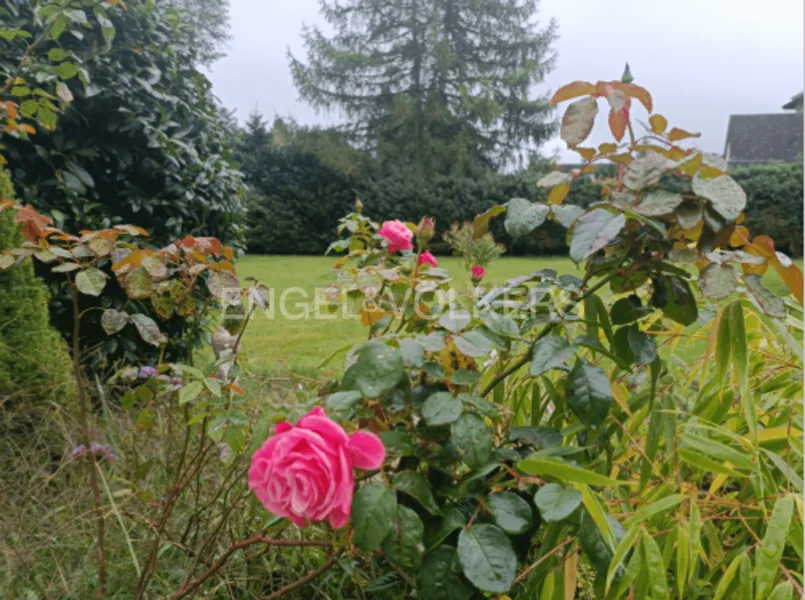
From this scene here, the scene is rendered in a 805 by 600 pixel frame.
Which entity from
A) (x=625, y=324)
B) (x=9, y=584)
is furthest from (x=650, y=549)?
(x=9, y=584)

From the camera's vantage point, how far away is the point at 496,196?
12305mm

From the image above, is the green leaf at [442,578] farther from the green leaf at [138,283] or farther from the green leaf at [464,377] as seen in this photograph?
the green leaf at [138,283]

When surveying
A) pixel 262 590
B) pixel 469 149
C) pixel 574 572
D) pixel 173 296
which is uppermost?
pixel 469 149

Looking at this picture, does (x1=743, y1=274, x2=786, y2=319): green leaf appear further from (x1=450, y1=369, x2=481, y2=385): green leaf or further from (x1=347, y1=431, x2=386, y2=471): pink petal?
(x1=347, y1=431, x2=386, y2=471): pink petal

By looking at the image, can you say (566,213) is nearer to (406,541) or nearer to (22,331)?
(406,541)

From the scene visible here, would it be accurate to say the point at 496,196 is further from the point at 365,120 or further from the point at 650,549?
the point at 650,549

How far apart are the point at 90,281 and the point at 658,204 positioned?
2.87 feet

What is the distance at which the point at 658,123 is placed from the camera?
72 cm

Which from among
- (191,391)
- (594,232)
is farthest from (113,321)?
(594,232)

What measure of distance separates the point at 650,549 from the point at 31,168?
2.61 metres

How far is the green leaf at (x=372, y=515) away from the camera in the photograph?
60cm

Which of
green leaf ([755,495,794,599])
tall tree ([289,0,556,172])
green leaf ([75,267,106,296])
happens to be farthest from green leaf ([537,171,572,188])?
tall tree ([289,0,556,172])

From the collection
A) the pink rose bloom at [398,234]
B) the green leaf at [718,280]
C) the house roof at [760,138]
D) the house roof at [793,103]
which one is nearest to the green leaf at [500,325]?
the green leaf at [718,280]

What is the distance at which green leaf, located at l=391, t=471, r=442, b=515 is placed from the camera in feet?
2.14
